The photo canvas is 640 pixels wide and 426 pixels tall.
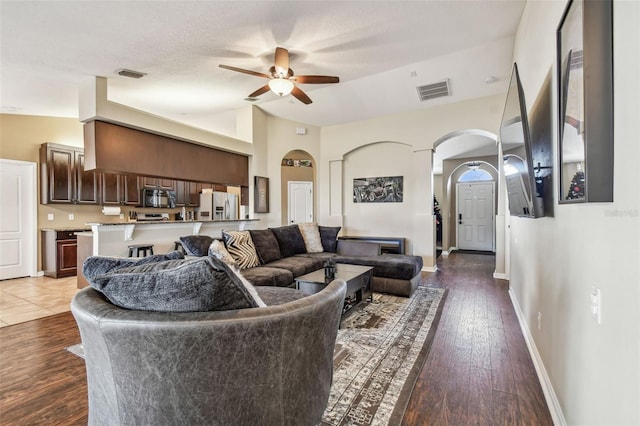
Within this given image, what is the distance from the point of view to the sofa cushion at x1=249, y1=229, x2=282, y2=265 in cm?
406

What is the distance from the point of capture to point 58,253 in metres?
5.23

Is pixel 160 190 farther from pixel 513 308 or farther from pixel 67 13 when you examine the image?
pixel 513 308

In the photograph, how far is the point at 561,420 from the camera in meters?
1.50

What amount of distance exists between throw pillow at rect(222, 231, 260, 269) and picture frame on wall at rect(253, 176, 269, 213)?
2274 millimetres

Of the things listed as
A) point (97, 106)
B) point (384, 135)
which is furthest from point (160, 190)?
point (384, 135)

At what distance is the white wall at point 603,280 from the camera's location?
32.6 inches

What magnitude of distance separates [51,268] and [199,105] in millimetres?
3996

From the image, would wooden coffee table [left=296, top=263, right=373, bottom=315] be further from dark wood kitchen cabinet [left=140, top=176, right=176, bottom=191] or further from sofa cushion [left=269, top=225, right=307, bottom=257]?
dark wood kitchen cabinet [left=140, top=176, right=176, bottom=191]

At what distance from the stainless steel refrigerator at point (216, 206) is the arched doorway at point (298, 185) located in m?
1.59

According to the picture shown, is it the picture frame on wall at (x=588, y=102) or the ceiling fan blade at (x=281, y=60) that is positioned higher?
the ceiling fan blade at (x=281, y=60)

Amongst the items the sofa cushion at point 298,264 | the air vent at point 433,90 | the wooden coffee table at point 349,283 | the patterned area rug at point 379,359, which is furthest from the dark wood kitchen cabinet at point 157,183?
the patterned area rug at point 379,359

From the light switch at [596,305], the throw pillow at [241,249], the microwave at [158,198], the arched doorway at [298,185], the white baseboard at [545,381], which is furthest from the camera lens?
the arched doorway at [298,185]

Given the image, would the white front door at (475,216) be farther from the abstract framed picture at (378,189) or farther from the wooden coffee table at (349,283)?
the wooden coffee table at (349,283)

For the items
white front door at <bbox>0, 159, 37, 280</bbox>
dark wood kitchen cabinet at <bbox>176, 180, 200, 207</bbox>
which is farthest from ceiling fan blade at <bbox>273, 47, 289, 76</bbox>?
white front door at <bbox>0, 159, 37, 280</bbox>
